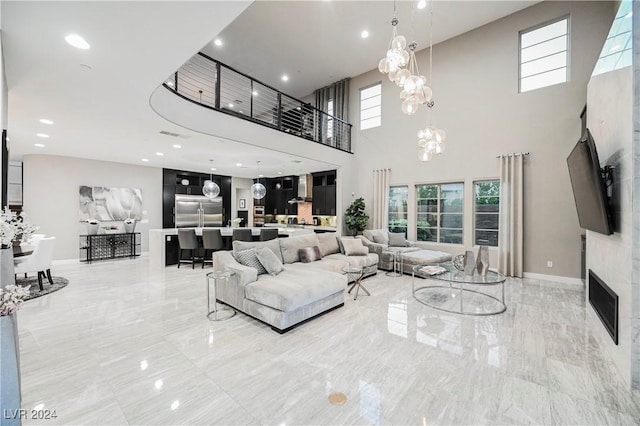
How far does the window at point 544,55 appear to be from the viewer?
5.71 m

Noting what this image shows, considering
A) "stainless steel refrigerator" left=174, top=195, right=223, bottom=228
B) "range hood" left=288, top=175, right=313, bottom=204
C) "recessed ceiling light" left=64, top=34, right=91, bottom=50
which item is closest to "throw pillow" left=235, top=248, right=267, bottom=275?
"recessed ceiling light" left=64, top=34, right=91, bottom=50

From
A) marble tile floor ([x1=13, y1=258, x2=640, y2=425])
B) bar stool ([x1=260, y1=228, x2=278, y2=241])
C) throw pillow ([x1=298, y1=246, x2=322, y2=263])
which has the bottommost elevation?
marble tile floor ([x1=13, y1=258, x2=640, y2=425])

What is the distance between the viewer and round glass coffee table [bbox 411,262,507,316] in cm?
397

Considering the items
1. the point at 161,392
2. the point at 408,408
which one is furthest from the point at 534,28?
the point at 161,392

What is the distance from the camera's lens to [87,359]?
2.67m

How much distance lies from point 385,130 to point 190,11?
6.87 meters

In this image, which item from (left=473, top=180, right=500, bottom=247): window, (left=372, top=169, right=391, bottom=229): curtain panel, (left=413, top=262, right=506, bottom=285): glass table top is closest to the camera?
(left=413, top=262, right=506, bottom=285): glass table top

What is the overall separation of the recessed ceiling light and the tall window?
722 cm

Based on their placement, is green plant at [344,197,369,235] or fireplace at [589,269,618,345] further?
green plant at [344,197,369,235]

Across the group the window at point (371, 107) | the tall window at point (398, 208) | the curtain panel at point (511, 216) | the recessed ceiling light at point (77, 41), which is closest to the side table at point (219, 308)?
the recessed ceiling light at point (77, 41)

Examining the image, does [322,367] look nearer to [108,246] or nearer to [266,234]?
[266,234]

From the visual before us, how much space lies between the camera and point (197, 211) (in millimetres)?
10211

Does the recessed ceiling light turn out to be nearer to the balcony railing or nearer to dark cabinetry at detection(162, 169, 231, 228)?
the balcony railing

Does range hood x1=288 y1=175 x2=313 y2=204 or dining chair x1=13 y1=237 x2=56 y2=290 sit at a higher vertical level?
range hood x1=288 y1=175 x2=313 y2=204
